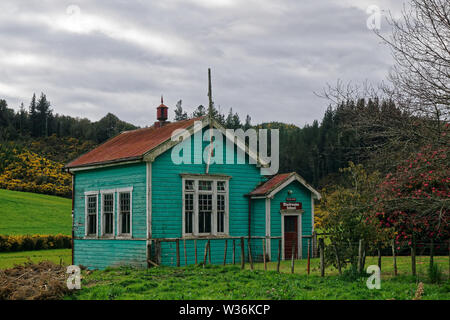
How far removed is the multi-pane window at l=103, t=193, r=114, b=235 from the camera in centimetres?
2359

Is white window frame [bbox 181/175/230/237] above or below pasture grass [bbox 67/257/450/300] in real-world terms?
above

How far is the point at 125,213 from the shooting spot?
2284 centimetres

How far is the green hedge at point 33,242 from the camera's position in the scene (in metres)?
36.9

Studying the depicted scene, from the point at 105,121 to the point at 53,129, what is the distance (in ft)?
60.2

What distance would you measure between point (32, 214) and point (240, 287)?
4550 cm

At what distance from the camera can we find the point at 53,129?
12362 cm

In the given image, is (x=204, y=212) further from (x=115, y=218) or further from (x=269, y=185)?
(x=115, y=218)

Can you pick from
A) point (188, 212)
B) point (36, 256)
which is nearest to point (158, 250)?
point (188, 212)

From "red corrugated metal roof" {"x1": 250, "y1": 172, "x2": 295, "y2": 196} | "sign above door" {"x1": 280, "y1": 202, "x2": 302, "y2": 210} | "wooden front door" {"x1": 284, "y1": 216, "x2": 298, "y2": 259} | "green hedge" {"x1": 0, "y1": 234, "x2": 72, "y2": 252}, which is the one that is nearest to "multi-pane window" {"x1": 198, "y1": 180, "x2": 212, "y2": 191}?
"red corrugated metal roof" {"x1": 250, "y1": 172, "x2": 295, "y2": 196}

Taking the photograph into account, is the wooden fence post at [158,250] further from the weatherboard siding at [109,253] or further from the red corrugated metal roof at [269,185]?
the red corrugated metal roof at [269,185]

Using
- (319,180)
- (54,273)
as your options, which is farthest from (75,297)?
(319,180)

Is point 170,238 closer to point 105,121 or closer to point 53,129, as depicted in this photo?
point 105,121

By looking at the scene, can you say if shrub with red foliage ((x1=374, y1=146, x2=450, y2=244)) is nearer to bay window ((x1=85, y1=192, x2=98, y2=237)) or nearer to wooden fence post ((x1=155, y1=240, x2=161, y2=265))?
wooden fence post ((x1=155, y1=240, x2=161, y2=265))

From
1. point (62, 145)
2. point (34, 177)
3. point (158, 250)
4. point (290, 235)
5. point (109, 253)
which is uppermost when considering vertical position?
point (62, 145)
